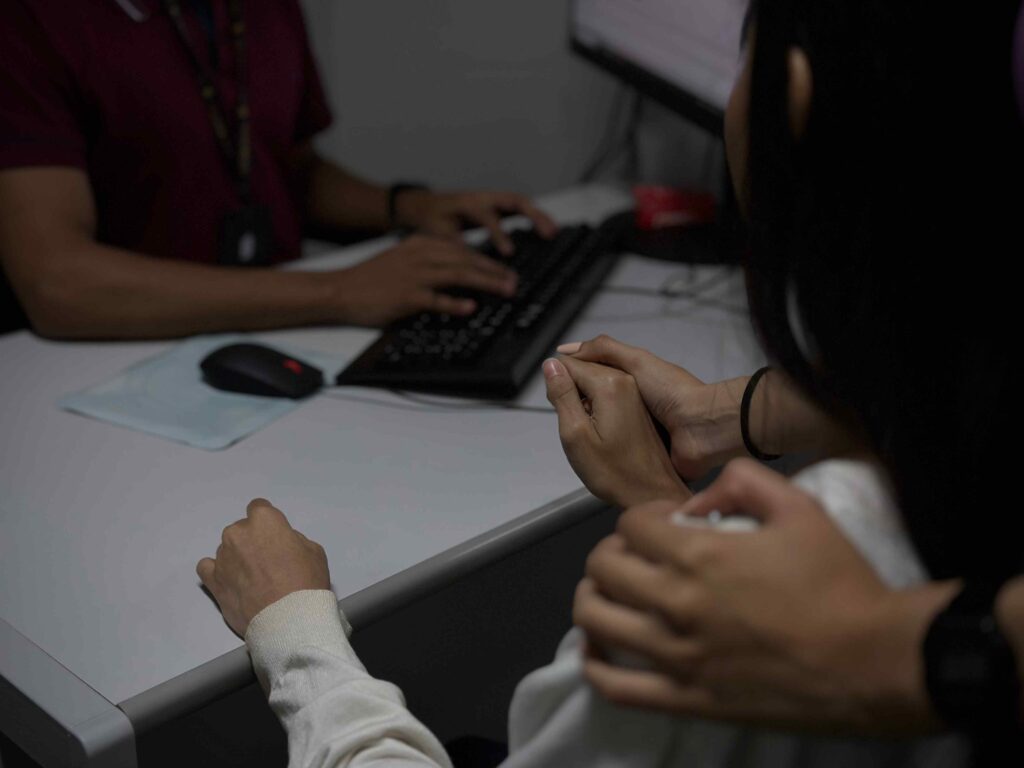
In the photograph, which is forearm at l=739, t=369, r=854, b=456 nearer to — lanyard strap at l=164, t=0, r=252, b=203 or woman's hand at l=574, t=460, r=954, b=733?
woman's hand at l=574, t=460, r=954, b=733

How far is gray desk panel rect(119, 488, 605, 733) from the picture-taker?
0.67m

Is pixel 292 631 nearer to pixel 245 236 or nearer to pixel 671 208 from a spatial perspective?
pixel 245 236

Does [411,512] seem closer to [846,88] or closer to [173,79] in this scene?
[846,88]

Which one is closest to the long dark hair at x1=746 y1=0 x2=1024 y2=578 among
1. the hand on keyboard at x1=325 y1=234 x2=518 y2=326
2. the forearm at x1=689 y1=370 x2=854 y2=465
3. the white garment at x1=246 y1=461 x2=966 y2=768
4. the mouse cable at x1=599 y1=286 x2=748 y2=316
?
the white garment at x1=246 y1=461 x2=966 y2=768

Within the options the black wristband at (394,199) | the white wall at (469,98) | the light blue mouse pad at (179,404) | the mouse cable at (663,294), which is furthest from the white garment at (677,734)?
the white wall at (469,98)

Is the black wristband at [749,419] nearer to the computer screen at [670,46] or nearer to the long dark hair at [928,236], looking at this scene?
the long dark hair at [928,236]

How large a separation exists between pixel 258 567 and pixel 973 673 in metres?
0.49

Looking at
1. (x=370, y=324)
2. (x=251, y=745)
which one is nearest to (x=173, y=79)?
(x=370, y=324)

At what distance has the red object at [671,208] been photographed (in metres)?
1.62

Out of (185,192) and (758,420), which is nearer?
(758,420)

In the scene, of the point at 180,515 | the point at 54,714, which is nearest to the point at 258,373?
the point at 180,515

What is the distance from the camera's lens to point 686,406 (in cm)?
87

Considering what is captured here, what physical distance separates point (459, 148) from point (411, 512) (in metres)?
1.30

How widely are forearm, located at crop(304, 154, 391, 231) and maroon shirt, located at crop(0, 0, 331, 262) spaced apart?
0.22 ft
